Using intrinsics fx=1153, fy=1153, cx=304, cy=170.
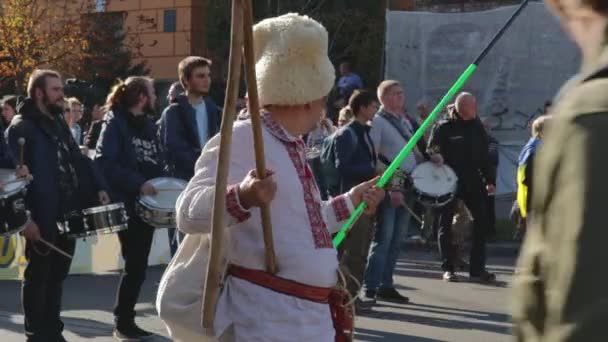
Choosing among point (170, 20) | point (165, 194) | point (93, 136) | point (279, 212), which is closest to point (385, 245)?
point (165, 194)

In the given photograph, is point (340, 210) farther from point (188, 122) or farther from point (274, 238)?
point (188, 122)

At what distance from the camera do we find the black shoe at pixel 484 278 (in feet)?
35.4

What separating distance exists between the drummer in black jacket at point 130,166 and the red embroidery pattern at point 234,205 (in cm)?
402

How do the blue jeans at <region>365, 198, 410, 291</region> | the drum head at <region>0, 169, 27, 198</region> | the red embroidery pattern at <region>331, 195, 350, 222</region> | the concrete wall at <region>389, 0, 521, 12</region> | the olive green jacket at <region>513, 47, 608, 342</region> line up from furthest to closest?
the concrete wall at <region>389, 0, 521, 12</region> → the blue jeans at <region>365, 198, 410, 291</region> → the drum head at <region>0, 169, 27, 198</region> → the red embroidery pattern at <region>331, 195, 350, 222</region> → the olive green jacket at <region>513, 47, 608, 342</region>

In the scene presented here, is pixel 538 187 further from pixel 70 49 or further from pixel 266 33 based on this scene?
pixel 70 49

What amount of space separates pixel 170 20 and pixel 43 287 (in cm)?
2972

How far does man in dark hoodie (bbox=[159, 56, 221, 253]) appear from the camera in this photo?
25.0 feet

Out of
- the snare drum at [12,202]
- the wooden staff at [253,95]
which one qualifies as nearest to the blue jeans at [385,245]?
the snare drum at [12,202]

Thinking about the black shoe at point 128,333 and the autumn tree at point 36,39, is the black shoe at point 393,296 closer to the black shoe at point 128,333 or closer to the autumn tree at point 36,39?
the black shoe at point 128,333

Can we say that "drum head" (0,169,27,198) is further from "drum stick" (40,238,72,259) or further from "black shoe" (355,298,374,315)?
"black shoe" (355,298,374,315)

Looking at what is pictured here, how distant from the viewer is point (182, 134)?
7723mm

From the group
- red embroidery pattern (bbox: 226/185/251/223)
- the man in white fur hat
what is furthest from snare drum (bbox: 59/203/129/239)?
red embroidery pattern (bbox: 226/185/251/223)

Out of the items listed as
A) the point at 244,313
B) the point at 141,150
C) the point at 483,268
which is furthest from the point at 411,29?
the point at 244,313

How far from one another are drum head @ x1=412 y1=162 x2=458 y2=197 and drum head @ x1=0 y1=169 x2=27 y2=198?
442 centimetres
